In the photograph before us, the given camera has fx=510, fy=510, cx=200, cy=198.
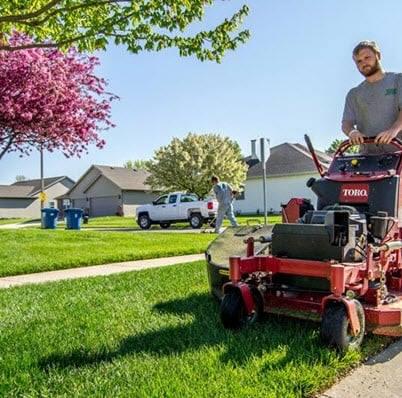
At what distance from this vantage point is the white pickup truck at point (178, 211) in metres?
23.0

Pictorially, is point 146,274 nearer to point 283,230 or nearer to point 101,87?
point 283,230

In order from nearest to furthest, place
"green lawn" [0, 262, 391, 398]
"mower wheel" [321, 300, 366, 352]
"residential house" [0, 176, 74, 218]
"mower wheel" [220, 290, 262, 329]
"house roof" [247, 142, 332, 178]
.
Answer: "green lawn" [0, 262, 391, 398]
"mower wheel" [321, 300, 366, 352]
"mower wheel" [220, 290, 262, 329]
"house roof" [247, 142, 332, 178]
"residential house" [0, 176, 74, 218]

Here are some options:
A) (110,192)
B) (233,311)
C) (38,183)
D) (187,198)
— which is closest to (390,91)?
(233,311)

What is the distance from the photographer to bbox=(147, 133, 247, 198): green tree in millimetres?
40938

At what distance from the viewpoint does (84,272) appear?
831 centimetres

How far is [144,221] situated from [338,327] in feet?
72.9

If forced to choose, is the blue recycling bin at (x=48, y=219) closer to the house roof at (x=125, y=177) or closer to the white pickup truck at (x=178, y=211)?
the white pickup truck at (x=178, y=211)

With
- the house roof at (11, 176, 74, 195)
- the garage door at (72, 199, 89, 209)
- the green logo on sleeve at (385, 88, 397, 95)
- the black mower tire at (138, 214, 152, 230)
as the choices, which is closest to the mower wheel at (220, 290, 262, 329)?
the green logo on sleeve at (385, 88, 397, 95)

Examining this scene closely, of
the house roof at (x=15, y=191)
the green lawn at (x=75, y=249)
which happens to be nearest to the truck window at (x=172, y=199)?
the green lawn at (x=75, y=249)

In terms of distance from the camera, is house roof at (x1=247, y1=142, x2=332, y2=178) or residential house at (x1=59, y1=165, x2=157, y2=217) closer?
house roof at (x1=247, y1=142, x2=332, y2=178)

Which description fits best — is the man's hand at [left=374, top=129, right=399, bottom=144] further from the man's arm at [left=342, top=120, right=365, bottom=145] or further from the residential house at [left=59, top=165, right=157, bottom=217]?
the residential house at [left=59, top=165, right=157, bottom=217]

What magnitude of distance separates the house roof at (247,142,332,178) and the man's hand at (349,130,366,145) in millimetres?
34827

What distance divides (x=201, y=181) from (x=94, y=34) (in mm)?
35474

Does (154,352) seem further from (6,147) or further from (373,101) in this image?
(6,147)
